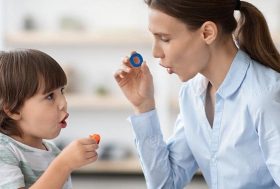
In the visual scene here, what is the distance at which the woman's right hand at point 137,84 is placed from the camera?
162cm

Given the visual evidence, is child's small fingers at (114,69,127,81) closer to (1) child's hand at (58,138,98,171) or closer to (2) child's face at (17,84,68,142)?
(2) child's face at (17,84,68,142)

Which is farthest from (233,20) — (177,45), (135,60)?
(135,60)

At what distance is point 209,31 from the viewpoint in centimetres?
147

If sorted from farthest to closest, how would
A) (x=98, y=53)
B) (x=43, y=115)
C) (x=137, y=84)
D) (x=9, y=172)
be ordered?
(x=98, y=53) → (x=137, y=84) → (x=43, y=115) → (x=9, y=172)

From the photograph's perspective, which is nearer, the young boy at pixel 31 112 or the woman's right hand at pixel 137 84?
the young boy at pixel 31 112

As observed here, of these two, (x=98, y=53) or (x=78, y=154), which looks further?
(x=98, y=53)

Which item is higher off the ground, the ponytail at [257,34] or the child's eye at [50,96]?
the ponytail at [257,34]

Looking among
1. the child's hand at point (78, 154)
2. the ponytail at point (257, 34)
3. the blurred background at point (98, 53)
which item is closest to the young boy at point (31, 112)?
the child's hand at point (78, 154)

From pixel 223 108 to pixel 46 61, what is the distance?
0.52 meters

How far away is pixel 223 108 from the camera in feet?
5.07

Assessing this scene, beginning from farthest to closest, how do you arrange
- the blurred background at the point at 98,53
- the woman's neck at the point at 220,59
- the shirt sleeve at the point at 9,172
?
the blurred background at the point at 98,53
the woman's neck at the point at 220,59
the shirt sleeve at the point at 9,172

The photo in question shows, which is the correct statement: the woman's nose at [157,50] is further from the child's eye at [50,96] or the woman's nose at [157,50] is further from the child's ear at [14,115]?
the child's ear at [14,115]

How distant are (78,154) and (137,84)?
39 cm

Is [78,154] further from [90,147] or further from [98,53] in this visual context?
[98,53]
